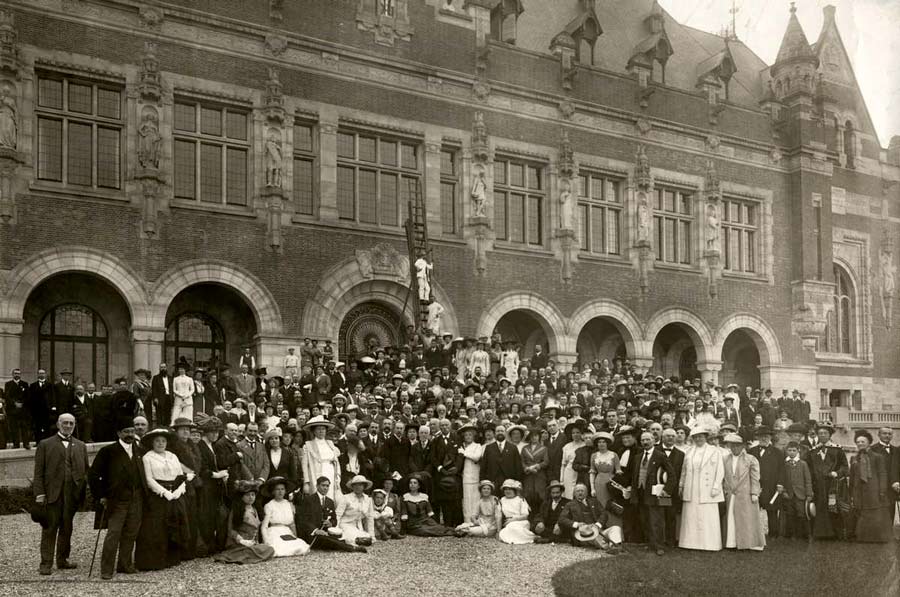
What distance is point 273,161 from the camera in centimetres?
2048

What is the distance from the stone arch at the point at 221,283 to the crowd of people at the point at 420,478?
10.7 feet

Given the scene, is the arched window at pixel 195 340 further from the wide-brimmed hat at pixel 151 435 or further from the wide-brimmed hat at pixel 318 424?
the wide-brimmed hat at pixel 151 435

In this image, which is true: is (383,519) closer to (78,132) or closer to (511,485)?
(511,485)

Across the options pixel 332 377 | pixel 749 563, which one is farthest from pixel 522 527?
pixel 332 377

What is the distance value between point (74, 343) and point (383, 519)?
9.78 metres

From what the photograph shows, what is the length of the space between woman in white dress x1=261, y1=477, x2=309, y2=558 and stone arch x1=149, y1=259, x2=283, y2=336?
8795 mm

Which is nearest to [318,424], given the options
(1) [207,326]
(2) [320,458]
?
(2) [320,458]

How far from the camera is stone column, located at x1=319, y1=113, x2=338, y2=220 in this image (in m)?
21.3

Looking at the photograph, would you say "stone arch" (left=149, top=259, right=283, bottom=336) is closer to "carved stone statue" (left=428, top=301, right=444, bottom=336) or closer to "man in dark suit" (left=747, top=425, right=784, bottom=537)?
"carved stone statue" (left=428, top=301, right=444, bottom=336)

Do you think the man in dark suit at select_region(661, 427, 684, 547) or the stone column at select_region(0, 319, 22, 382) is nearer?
the man in dark suit at select_region(661, 427, 684, 547)

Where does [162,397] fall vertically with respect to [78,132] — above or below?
below

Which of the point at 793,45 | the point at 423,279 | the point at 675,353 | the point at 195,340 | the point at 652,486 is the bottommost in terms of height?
the point at 652,486

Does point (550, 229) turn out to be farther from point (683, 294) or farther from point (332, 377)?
point (332, 377)

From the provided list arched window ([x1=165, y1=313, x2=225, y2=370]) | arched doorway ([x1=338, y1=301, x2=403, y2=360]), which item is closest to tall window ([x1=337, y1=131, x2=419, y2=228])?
arched doorway ([x1=338, y1=301, x2=403, y2=360])
